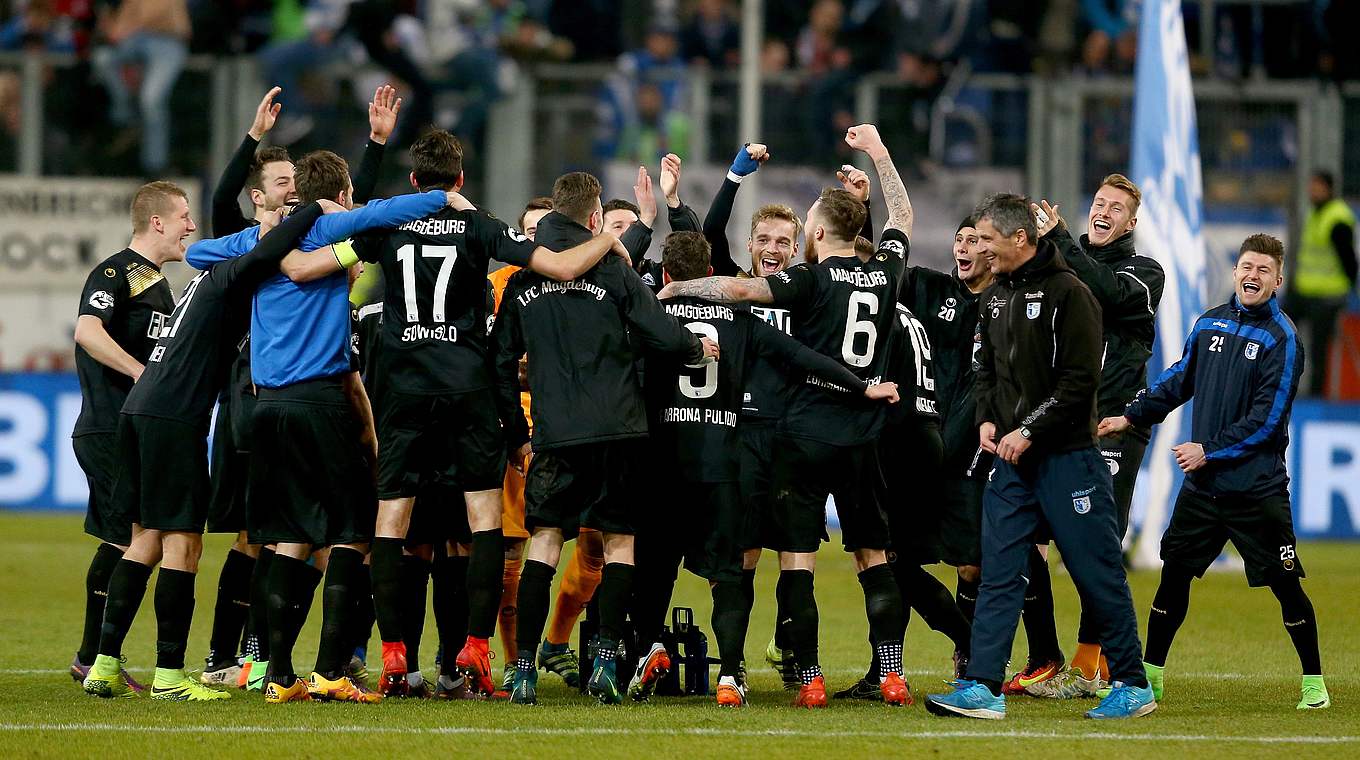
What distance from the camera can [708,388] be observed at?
320 inches

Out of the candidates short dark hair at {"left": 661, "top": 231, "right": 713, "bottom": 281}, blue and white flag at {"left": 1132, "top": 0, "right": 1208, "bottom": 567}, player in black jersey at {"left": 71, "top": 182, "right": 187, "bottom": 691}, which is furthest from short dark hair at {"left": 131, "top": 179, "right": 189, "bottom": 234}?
blue and white flag at {"left": 1132, "top": 0, "right": 1208, "bottom": 567}

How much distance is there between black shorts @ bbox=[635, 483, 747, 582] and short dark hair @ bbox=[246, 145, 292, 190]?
239cm

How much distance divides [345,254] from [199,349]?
Result: 0.85 metres

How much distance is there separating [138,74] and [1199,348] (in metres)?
14.2

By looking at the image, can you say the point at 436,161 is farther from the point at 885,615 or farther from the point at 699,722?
the point at 885,615

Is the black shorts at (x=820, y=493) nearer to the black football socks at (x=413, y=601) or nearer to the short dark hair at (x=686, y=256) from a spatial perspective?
the short dark hair at (x=686, y=256)

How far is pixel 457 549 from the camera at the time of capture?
846 centimetres

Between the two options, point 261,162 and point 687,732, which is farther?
point 261,162

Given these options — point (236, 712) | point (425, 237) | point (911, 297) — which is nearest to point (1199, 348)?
point (911, 297)

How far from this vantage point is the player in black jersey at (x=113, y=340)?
27.7ft

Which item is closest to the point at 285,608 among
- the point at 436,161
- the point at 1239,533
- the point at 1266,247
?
the point at 436,161

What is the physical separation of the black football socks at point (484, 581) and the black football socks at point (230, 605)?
1277mm

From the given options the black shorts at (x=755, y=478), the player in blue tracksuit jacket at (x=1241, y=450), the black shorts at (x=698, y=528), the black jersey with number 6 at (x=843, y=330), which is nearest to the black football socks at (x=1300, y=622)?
the player in blue tracksuit jacket at (x=1241, y=450)

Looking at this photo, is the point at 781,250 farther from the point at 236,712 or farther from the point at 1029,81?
the point at 1029,81
